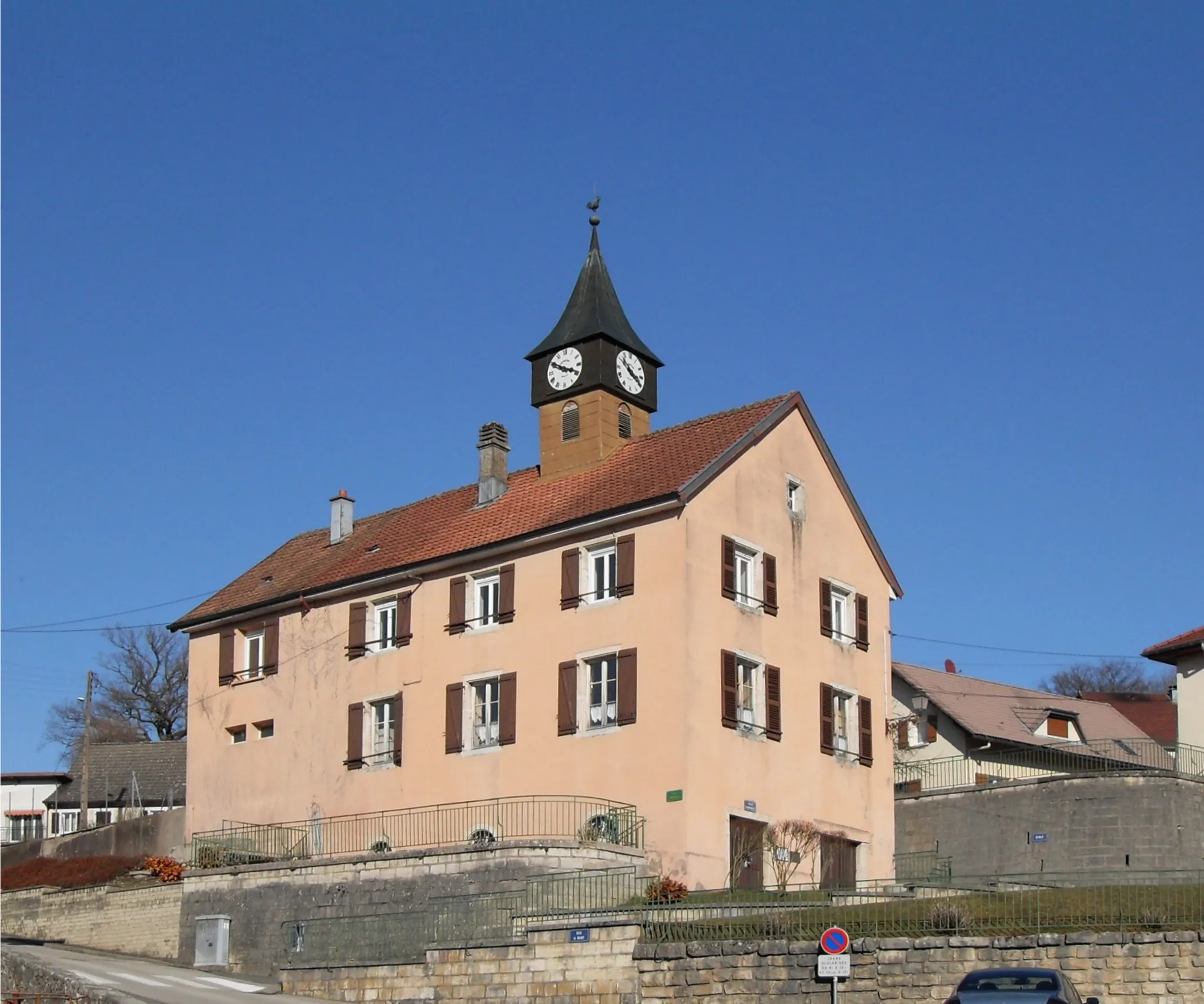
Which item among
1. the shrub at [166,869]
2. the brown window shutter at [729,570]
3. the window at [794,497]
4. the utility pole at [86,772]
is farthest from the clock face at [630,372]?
the utility pole at [86,772]

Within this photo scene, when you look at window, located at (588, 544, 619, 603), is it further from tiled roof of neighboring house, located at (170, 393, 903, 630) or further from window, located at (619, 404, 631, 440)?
window, located at (619, 404, 631, 440)

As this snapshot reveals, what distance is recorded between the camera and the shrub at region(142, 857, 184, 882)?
41625 millimetres

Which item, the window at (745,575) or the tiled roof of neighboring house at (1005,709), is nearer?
the window at (745,575)

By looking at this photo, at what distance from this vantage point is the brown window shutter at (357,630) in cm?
4357

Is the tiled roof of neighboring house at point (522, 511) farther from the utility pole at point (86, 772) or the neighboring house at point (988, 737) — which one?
the utility pole at point (86, 772)

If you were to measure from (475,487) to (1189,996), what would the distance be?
25.1 meters

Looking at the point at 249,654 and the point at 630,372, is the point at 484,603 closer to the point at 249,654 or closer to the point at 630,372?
the point at 630,372

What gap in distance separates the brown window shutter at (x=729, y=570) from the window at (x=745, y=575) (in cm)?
27

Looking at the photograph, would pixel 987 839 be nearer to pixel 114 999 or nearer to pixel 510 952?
pixel 510 952

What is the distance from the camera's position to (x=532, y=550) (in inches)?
1598

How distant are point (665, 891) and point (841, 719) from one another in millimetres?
9575

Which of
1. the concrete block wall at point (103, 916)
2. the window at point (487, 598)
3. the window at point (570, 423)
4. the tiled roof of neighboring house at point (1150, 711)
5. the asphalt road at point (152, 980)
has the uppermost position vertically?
the window at point (570, 423)

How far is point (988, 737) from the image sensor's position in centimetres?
5278

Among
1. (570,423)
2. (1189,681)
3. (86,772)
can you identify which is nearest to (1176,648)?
(1189,681)
